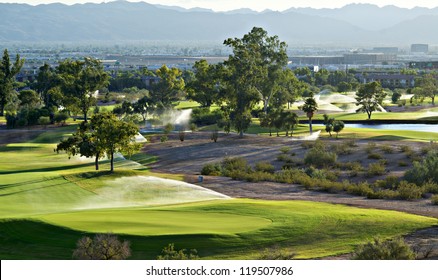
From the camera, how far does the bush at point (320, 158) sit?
2283 inches

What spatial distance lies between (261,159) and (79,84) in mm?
37449

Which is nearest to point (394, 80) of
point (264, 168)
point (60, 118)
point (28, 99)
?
point (28, 99)

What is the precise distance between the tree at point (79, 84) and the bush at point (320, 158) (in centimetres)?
4025

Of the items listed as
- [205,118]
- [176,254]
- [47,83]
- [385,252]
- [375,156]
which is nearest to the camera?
[385,252]

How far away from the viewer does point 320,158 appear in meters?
58.4

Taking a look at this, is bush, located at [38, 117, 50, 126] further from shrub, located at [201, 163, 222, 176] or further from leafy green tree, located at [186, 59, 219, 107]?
shrub, located at [201, 163, 222, 176]

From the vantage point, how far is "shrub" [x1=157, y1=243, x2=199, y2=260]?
25.5 metres

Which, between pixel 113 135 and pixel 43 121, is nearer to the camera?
pixel 113 135

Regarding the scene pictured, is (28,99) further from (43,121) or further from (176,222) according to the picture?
(176,222)

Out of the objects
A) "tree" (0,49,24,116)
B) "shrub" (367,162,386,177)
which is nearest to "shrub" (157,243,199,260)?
"shrub" (367,162,386,177)

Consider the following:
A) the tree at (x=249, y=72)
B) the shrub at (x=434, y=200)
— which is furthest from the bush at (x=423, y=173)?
the tree at (x=249, y=72)

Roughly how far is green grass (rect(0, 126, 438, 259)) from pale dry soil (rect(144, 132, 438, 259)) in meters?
2.25

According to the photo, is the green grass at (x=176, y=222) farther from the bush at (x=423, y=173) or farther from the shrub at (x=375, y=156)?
the shrub at (x=375, y=156)

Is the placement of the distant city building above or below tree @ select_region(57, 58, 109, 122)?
below
